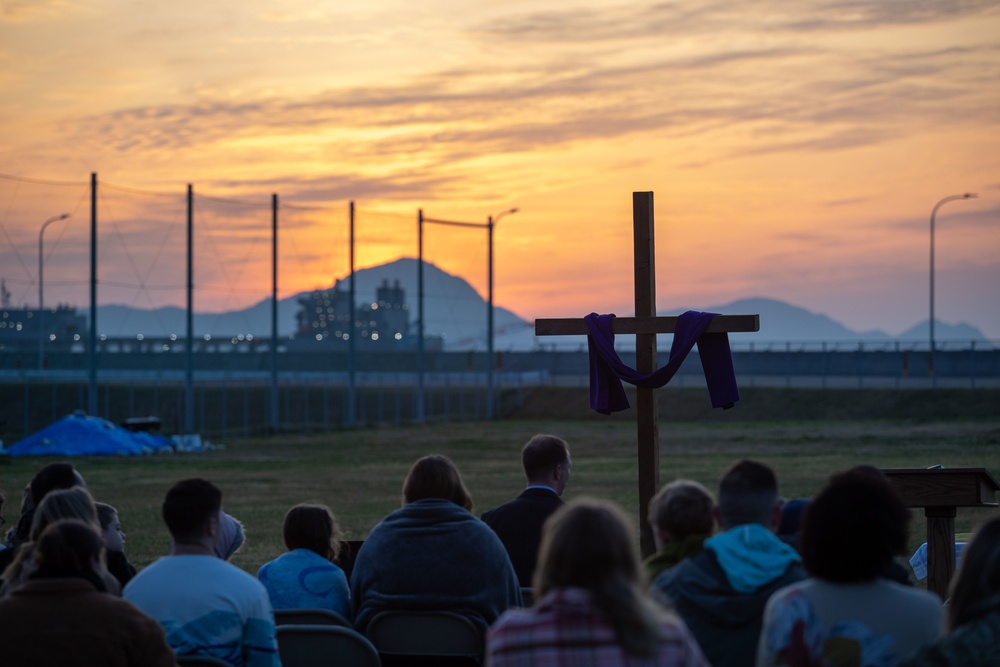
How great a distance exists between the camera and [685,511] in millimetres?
4996

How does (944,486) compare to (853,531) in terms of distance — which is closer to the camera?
(853,531)

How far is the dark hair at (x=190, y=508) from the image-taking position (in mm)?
5234

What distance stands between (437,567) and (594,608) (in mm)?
2856

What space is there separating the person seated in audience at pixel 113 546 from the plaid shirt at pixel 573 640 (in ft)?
10.5

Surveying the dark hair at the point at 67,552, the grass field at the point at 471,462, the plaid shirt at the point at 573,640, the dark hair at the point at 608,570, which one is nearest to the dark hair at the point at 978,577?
the plaid shirt at the point at 573,640

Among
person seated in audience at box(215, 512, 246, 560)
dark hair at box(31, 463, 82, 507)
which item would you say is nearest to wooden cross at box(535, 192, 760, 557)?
person seated in audience at box(215, 512, 246, 560)

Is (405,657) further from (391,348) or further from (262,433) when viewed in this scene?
(391,348)

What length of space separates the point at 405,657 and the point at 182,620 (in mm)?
1280

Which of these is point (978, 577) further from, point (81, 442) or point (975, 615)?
point (81, 442)

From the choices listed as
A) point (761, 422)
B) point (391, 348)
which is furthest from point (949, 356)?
point (391, 348)

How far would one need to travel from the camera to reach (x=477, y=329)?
63000 mm

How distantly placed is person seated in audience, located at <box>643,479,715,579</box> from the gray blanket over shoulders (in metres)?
1.27

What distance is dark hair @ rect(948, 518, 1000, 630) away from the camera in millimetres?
3662

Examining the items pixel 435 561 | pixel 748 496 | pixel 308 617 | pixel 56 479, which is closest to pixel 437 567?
pixel 435 561
